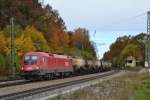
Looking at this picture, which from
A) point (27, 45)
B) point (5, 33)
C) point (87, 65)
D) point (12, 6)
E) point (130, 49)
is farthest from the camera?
point (130, 49)

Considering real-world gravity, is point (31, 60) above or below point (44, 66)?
above

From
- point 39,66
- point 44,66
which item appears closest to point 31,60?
point 39,66

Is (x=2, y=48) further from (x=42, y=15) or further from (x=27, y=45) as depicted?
(x=42, y=15)

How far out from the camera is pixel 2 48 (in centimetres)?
7650

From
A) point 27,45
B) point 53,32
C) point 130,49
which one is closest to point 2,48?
point 27,45

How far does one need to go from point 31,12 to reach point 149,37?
45.1 metres

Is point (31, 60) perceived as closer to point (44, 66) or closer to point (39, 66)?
point (39, 66)

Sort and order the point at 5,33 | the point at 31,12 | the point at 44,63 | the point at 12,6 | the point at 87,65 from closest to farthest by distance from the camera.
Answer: the point at 44,63
the point at 5,33
the point at 87,65
the point at 12,6
the point at 31,12

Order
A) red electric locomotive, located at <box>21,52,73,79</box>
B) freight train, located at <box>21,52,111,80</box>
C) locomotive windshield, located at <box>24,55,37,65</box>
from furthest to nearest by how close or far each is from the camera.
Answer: locomotive windshield, located at <box>24,55,37,65</box> < freight train, located at <box>21,52,111,80</box> < red electric locomotive, located at <box>21,52,73,79</box>

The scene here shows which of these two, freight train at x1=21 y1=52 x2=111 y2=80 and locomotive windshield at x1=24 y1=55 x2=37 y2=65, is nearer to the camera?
freight train at x1=21 y1=52 x2=111 y2=80

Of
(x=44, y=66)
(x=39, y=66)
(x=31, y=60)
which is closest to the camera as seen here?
(x=39, y=66)

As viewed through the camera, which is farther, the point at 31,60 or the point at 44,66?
the point at 44,66

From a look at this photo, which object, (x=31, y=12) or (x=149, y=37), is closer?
(x=149, y=37)

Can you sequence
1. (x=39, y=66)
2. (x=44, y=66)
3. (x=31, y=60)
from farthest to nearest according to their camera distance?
(x=44, y=66) < (x=31, y=60) < (x=39, y=66)
